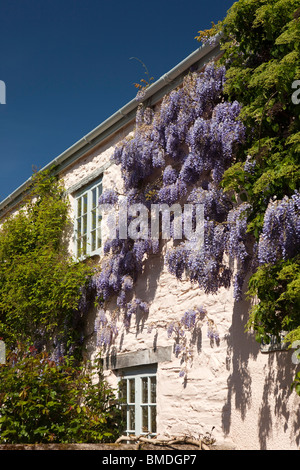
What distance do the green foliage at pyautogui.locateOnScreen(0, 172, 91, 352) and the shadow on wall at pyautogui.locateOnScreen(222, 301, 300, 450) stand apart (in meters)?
3.17

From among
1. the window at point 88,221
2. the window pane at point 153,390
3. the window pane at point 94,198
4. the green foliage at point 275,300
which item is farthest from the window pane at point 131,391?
the window pane at point 94,198

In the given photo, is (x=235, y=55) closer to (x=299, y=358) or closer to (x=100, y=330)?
(x=299, y=358)

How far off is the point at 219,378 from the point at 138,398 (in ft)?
5.50

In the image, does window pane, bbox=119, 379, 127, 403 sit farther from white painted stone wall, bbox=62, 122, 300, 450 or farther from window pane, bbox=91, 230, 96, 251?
window pane, bbox=91, 230, 96, 251

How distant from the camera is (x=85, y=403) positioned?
26.8 ft

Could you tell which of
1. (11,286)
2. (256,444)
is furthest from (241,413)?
(11,286)

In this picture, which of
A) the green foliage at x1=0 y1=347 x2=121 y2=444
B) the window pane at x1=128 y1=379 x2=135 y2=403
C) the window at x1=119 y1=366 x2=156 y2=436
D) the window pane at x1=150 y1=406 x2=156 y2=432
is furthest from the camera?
the window pane at x1=128 y1=379 x2=135 y2=403

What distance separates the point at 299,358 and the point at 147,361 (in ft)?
9.33

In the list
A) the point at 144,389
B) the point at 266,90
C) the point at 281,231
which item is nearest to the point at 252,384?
the point at 281,231

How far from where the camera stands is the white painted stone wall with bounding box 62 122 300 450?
5.71m

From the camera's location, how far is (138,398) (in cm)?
779

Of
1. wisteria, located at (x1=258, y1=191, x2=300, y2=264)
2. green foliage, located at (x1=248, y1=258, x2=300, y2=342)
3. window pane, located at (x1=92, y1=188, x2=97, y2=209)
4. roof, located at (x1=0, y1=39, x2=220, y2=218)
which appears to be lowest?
green foliage, located at (x1=248, y1=258, x2=300, y2=342)

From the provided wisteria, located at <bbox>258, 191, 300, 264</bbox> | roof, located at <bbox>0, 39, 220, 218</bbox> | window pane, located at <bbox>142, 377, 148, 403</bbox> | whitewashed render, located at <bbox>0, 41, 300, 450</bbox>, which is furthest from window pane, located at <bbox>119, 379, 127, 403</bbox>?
roof, located at <bbox>0, 39, 220, 218</bbox>

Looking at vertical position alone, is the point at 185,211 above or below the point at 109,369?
above
